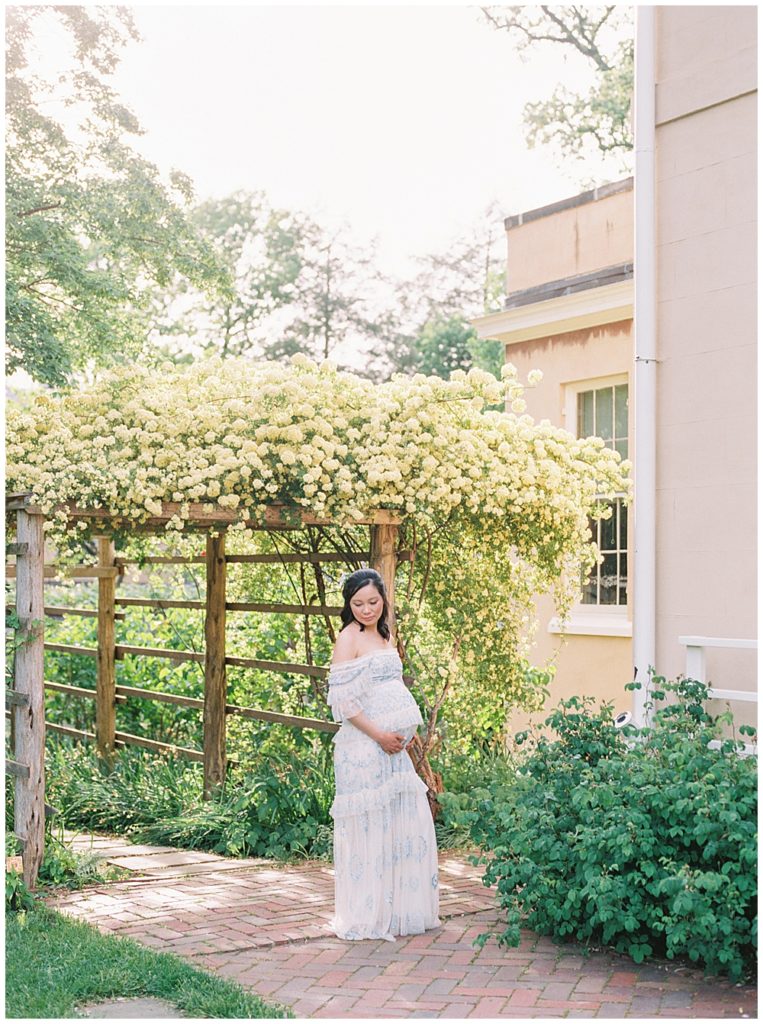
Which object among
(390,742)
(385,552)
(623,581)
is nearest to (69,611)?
(385,552)

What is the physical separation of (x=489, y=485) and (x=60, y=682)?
19.4ft

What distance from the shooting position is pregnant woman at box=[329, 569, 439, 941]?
18.5ft

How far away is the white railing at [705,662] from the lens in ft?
18.2

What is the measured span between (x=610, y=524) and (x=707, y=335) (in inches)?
175

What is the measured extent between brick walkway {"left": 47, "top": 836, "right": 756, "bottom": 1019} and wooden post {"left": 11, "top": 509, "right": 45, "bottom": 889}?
0.40 meters

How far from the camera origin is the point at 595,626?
10.1 m

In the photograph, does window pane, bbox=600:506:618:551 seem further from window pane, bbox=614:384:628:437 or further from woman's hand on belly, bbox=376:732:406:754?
woman's hand on belly, bbox=376:732:406:754

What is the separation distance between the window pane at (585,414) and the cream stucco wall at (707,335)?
4.43 metres

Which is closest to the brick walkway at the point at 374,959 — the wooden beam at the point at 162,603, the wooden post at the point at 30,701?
the wooden post at the point at 30,701

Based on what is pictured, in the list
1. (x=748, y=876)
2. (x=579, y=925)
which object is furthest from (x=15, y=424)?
(x=748, y=876)

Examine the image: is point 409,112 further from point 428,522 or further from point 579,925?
point 579,925

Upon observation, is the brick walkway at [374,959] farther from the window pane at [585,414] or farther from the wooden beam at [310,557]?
the window pane at [585,414]

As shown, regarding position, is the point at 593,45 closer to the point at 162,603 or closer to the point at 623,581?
the point at 623,581

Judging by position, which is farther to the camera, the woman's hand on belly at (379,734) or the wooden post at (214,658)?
the wooden post at (214,658)
